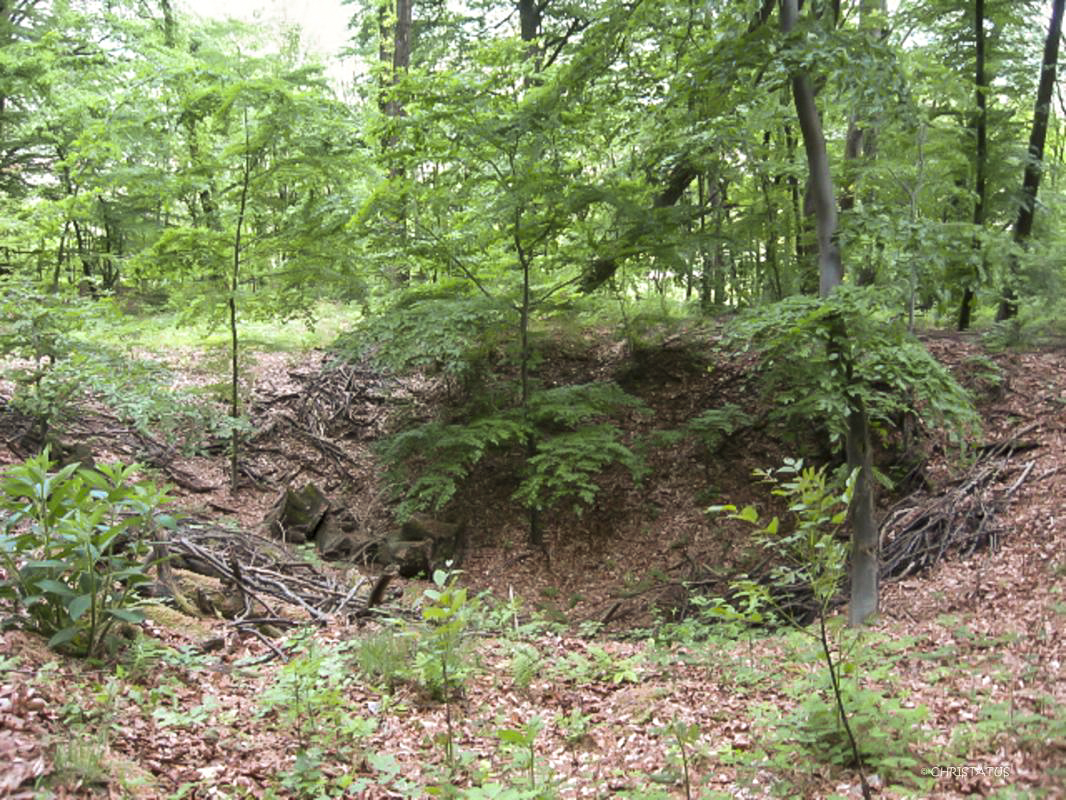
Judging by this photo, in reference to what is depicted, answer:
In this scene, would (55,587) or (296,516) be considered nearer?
(55,587)

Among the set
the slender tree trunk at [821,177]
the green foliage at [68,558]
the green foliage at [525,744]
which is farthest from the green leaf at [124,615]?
the slender tree trunk at [821,177]

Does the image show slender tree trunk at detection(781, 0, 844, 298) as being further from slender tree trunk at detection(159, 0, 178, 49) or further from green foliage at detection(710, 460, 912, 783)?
slender tree trunk at detection(159, 0, 178, 49)

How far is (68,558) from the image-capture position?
3.35 m

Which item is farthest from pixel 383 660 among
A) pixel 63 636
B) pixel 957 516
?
pixel 957 516

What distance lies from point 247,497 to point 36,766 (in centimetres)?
681

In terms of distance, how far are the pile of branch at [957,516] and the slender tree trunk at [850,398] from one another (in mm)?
824

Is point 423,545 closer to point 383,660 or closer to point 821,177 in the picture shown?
point 383,660

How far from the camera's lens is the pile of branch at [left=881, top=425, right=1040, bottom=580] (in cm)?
600

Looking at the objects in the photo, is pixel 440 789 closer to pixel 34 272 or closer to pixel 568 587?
pixel 568 587

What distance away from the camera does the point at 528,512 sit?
902 cm

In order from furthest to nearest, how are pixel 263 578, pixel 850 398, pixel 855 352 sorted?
pixel 263 578 < pixel 850 398 < pixel 855 352

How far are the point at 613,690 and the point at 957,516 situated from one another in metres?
4.01

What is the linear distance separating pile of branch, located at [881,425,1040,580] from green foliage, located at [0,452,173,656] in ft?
19.5

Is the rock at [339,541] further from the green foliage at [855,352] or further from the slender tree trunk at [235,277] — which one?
the green foliage at [855,352]
